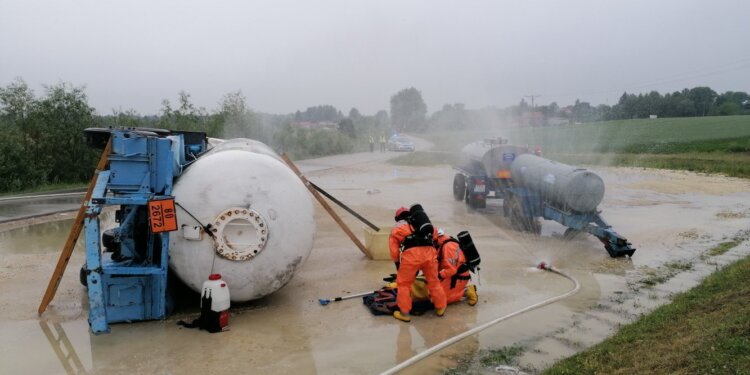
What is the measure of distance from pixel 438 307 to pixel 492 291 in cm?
139

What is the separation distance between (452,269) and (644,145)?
1420 inches

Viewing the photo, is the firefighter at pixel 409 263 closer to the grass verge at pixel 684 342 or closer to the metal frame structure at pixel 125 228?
the grass verge at pixel 684 342

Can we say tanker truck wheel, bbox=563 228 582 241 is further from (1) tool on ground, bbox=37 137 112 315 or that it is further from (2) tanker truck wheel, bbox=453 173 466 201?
(1) tool on ground, bbox=37 137 112 315

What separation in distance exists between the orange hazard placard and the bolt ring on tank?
49 cm

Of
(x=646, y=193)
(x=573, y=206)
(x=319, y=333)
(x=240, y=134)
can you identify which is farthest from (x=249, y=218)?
(x=240, y=134)

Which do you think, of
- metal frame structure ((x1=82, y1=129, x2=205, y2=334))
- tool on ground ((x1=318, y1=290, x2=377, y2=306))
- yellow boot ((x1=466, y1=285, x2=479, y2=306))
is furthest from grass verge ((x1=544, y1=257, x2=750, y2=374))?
metal frame structure ((x1=82, y1=129, x2=205, y2=334))

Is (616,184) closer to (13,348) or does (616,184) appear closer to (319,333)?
(319,333)

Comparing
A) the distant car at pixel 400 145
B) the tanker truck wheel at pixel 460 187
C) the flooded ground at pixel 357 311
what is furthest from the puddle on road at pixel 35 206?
the distant car at pixel 400 145

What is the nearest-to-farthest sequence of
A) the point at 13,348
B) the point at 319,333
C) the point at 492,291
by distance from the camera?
the point at 13,348
the point at 319,333
the point at 492,291

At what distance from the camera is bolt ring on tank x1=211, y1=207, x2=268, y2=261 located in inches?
254

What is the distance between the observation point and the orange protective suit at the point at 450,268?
719cm

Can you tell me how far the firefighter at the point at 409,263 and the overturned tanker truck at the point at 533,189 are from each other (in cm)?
452

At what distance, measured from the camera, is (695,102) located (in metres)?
74.1

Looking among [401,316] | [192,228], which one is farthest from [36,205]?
[401,316]
